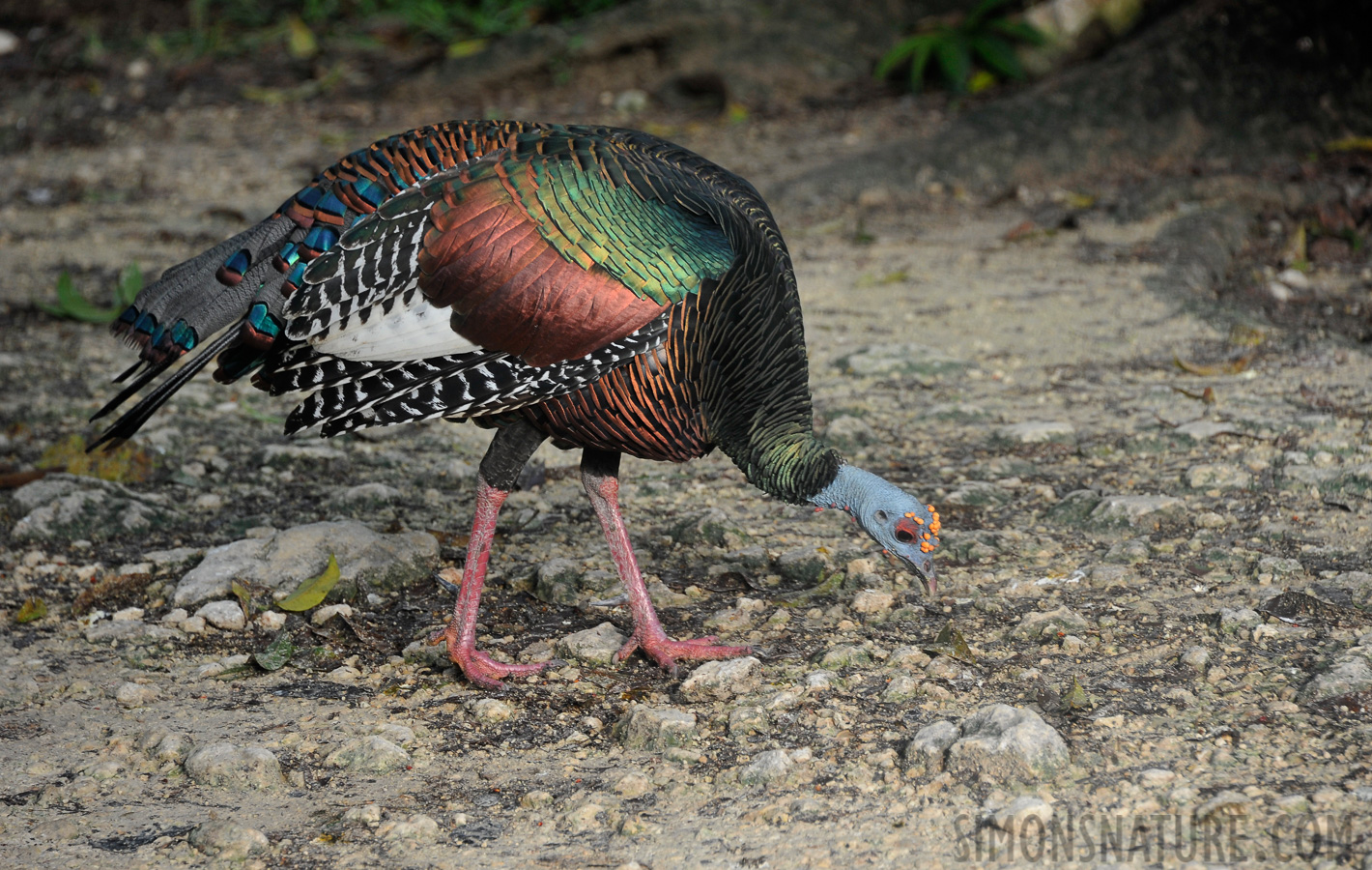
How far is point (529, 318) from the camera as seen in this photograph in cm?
339

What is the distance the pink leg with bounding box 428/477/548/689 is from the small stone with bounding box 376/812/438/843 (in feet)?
2.30

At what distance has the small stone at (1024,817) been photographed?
266 centimetres

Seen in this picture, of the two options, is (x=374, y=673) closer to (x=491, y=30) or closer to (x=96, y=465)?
(x=96, y=465)

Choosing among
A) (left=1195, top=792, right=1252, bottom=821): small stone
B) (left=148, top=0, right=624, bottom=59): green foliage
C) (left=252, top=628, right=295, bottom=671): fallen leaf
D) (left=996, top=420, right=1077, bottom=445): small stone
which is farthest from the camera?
(left=148, top=0, right=624, bottom=59): green foliage

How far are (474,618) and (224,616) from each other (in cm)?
80

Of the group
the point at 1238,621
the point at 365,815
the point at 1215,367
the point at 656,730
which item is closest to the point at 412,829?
the point at 365,815

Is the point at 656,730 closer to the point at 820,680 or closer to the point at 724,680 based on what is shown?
the point at 724,680

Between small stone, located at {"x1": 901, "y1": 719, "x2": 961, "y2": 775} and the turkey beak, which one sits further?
the turkey beak

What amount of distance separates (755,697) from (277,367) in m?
1.60

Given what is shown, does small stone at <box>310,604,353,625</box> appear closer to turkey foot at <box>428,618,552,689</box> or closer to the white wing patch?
turkey foot at <box>428,618,552,689</box>

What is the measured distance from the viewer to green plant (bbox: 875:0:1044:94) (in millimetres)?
10008

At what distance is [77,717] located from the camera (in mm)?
3377

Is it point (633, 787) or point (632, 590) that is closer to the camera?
point (633, 787)

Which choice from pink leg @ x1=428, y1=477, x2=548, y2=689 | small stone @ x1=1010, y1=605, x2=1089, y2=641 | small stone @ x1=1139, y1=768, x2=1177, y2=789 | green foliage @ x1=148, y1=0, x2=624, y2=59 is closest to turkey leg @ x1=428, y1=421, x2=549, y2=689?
pink leg @ x1=428, y1=477, x2=548, y2=689
